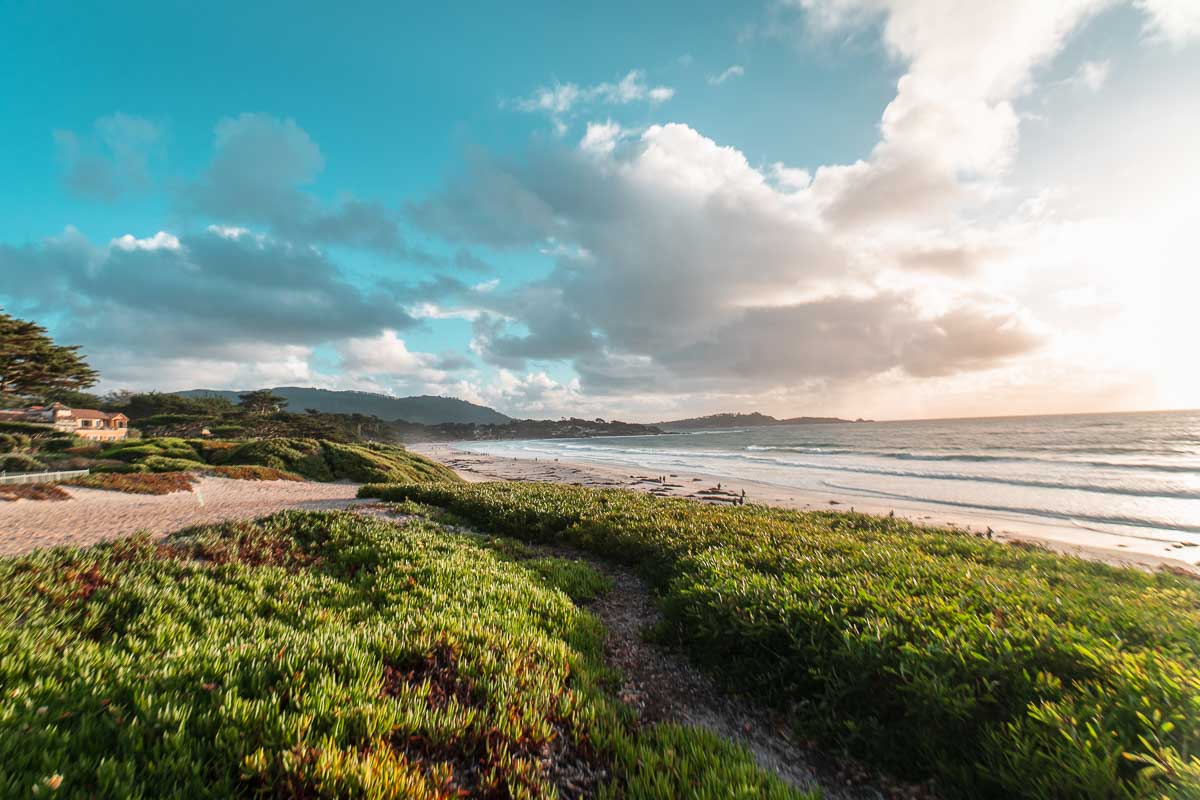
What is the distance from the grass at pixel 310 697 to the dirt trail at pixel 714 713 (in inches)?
18.3

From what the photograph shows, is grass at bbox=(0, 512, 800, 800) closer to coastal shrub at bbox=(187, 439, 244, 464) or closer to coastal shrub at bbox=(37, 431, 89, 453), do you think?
coastal shrub at bbox=(187, 439, 244, 464)

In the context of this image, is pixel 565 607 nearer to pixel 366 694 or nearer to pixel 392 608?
pixel 392 608

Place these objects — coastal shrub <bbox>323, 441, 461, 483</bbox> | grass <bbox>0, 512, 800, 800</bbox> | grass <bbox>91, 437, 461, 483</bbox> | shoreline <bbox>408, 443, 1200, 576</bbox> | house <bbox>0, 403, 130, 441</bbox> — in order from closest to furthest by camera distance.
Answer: grass <bbox>0, 512, 800, 800</bbox>
shoreline <bbox>408, 443, 1200, 576</bbox>
grass <bbox>91, 437, 461, 483</bbox>
coastal shrub <bbox>323, 441, 461, 483</bbox>
house <bbox>0, 403, 130, 441</bbox>

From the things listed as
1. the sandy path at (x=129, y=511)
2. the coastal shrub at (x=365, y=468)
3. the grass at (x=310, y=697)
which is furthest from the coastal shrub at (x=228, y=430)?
the grass at (x=310, y=697)

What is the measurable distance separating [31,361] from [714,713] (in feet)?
153

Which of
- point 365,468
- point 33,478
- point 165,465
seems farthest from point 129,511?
point 365,468

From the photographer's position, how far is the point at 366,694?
365 cm

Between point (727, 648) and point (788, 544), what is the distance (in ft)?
13.4

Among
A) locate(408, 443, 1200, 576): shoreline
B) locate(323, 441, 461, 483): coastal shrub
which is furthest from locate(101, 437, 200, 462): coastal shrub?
locate(408, 443, 1200, 576): shoreline

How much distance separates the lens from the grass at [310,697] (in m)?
2.79

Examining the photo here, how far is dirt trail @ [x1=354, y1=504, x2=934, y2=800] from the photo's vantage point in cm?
395

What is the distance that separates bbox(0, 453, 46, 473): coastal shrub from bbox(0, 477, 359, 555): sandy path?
10413mm

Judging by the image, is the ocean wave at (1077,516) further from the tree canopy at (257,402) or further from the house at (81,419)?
the house at (81,419)

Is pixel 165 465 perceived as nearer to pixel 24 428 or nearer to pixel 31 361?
pixel 31 361
